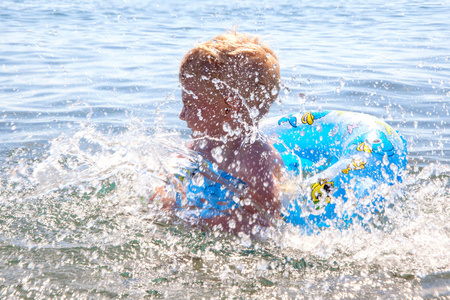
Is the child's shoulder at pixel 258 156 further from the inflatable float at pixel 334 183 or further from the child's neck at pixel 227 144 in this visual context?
the inflatable float at pixel 334 183

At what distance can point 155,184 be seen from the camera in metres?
3.25

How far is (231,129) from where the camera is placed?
10.0 ft

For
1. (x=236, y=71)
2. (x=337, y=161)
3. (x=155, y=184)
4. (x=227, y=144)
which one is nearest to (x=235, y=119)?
(x=227, y=144)

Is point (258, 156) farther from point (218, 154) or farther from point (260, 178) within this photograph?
point (218, 154)

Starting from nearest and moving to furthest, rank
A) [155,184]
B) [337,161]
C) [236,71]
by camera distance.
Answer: [236,71] → [155,184] → [337,161]

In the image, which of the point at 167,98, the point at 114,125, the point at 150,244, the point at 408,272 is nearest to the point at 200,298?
the point at 150,244

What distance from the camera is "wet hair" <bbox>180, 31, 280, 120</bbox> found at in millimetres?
2973

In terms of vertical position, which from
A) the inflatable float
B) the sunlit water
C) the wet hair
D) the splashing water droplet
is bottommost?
the sunlit water

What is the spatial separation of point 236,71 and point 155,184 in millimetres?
861

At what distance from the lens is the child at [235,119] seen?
298cm

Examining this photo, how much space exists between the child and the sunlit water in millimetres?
156

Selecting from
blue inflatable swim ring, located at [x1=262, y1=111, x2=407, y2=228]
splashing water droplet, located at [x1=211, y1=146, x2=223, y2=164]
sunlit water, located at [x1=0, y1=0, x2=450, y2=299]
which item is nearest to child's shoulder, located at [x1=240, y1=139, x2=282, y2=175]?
splashing water droplet, located at [x1=211, y1=146, x2=223, y2=164]

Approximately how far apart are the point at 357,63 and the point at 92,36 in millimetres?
4924

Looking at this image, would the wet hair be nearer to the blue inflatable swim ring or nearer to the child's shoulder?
the child's shoulder
